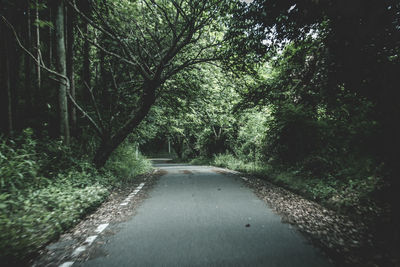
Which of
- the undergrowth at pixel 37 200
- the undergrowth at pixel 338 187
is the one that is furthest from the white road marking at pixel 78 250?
the undergrowth at pixel 338 187

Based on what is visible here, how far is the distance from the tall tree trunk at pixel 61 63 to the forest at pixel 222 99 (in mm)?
38

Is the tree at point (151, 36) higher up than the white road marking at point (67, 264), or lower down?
higher up

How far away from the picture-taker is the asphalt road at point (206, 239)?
3.38 m

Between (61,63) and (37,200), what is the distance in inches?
241

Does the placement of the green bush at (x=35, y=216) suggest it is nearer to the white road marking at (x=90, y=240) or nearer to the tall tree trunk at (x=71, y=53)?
the white road marking at (x=90, y=240)

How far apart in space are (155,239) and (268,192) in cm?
528

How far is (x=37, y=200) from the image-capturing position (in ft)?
17.0

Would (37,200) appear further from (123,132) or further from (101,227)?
(123,132)

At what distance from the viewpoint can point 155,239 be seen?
13.7 feet

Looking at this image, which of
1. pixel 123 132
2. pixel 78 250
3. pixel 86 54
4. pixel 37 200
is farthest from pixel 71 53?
pixel 78 250

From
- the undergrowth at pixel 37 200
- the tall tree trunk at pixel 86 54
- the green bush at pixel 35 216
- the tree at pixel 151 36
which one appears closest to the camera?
the green bush at pixel 35 216

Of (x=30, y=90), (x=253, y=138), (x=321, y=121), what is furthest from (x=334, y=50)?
Result: (x=253, y=138)

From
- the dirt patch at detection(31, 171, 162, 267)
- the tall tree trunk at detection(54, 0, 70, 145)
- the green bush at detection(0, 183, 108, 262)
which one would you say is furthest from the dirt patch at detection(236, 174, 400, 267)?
the tall tree trunk at detection(54, 0, 70, 145)

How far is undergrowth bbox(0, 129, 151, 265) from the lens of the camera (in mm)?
3592
